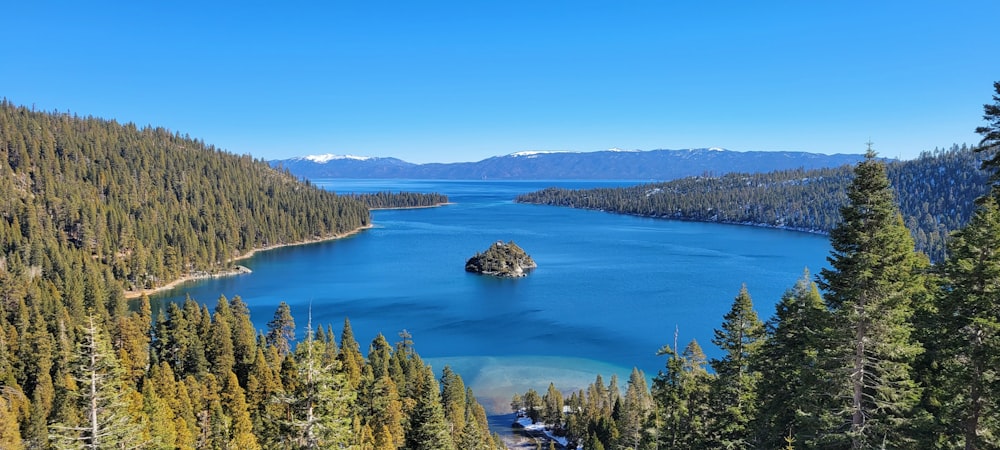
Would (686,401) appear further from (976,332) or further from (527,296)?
(527,296)

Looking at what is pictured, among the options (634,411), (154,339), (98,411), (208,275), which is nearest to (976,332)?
(98,411)

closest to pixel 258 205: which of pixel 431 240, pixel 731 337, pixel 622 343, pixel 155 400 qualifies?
pixel 431 240

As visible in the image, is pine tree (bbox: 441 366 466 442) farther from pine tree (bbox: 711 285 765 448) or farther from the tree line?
pine tree (bbox: 711 285 765 448)

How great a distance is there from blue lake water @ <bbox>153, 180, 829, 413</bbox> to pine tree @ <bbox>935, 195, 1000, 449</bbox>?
39707 millimetres

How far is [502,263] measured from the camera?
107 m

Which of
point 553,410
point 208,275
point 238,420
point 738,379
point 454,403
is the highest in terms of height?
point 738,379

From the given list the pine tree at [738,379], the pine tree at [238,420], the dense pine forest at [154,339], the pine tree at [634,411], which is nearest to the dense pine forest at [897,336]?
the pine tree at [738,379]

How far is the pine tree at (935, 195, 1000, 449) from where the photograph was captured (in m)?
11.9

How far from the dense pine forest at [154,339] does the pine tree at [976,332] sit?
13.8 m

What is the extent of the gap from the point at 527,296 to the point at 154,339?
2019 inches

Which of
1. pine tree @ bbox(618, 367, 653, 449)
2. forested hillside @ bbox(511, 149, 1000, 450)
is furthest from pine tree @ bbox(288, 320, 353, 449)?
pine tree @ bbox(618, 367, 653, 449)

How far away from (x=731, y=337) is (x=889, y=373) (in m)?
9.30

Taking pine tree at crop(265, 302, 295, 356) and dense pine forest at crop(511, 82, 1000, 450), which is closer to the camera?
dense pine forest at crop(511, 82, 1000, 450)

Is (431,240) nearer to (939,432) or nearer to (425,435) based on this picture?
(425,435)
